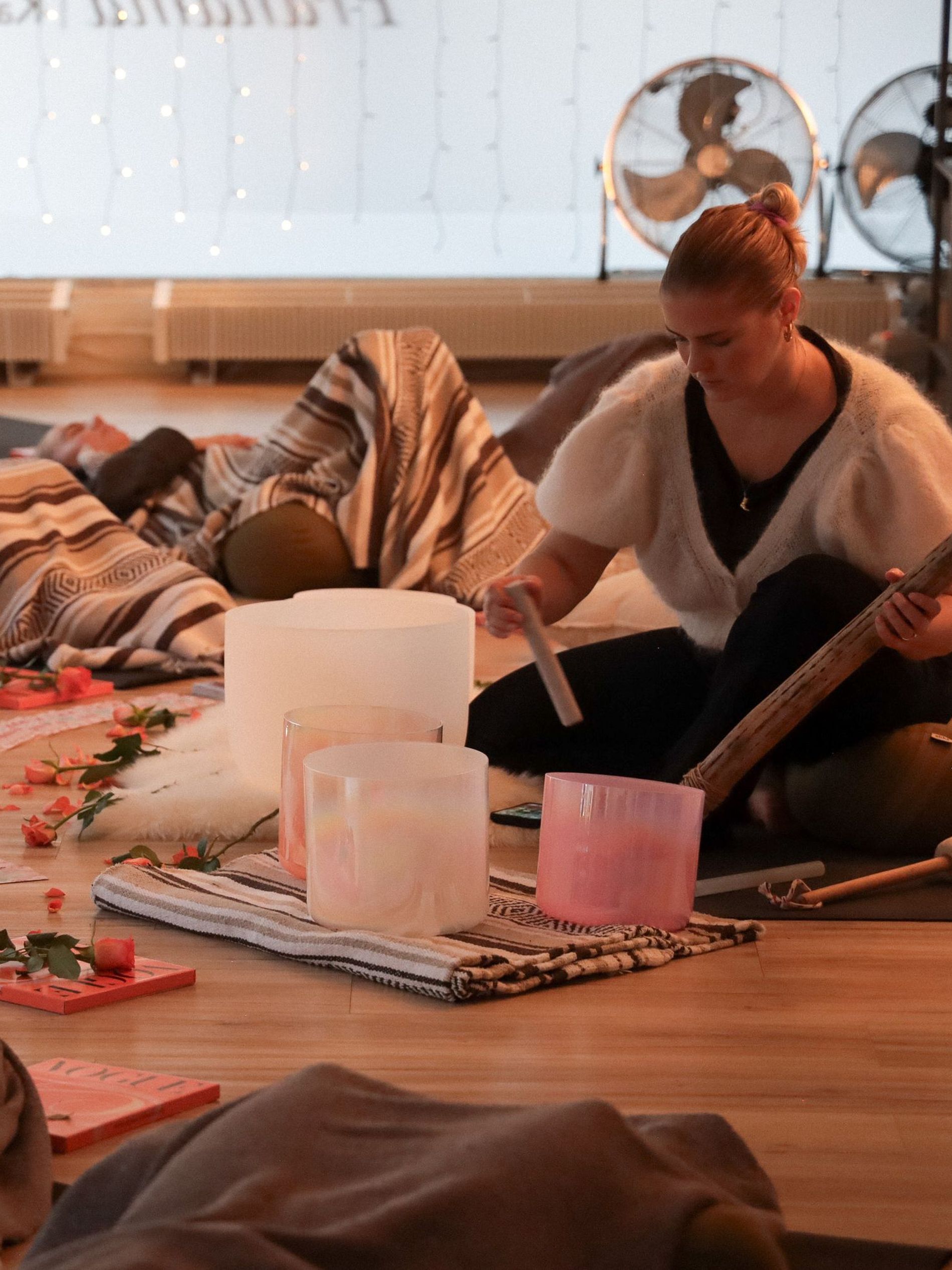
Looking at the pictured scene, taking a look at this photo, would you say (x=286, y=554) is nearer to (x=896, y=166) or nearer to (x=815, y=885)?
(x=815, y=885)

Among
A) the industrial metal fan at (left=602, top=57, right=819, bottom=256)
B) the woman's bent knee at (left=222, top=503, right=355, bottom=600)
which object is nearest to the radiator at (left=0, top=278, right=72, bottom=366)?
the industrial metal fan at (left=602, top=57, right=819, bottom=256)

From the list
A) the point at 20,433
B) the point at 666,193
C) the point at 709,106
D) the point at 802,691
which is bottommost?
the point at 20,433

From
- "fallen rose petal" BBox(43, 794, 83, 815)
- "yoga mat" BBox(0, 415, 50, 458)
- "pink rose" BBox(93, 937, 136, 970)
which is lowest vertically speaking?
"yoga mat" BBox(0, 415, 50, 458)

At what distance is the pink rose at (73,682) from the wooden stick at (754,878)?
44.1 inches

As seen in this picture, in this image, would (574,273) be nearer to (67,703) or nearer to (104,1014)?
(67,703)

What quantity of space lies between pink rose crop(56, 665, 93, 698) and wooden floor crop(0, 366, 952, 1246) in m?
0.93

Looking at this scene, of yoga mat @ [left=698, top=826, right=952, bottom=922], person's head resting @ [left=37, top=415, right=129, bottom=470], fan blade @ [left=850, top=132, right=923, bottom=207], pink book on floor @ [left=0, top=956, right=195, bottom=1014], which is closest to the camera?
pink book on floor @ [left=0, top=956, right=195, bottom=1014]

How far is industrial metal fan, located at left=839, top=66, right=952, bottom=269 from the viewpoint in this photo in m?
4.69

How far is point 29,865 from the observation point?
1721 mm

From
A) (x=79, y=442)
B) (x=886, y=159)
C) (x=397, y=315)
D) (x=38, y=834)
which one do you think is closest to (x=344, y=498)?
(x=79, y=442)

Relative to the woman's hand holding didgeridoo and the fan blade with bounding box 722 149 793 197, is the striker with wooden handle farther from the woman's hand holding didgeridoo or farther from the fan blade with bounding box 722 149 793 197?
the fan blade with bounding box 722 149 793 197

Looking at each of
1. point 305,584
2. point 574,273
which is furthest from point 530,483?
point 574,273

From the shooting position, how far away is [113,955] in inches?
54.2

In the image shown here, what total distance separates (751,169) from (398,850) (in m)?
3.62
